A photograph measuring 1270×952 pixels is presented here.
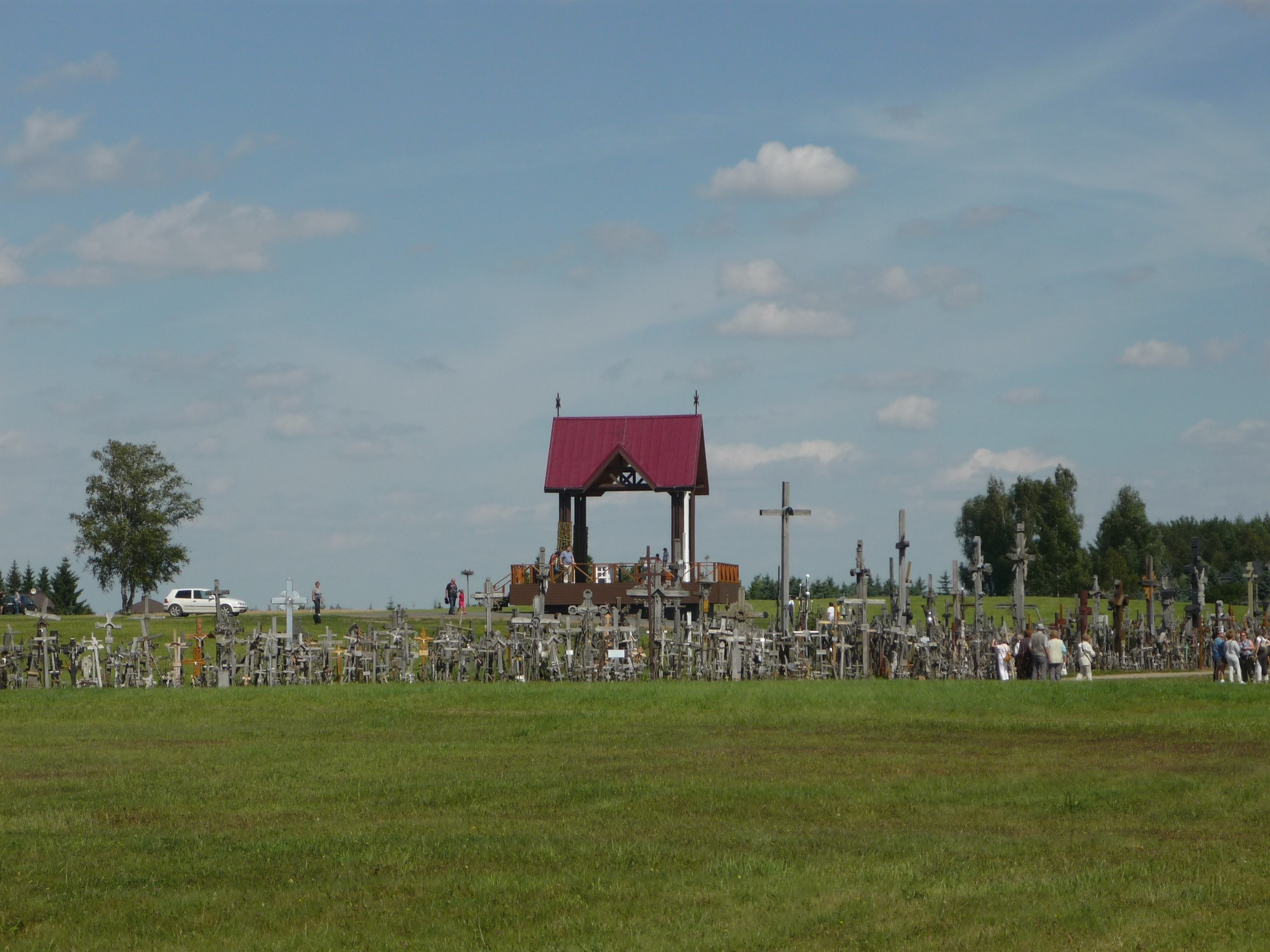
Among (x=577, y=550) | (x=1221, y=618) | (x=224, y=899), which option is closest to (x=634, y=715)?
(x=224, y=899)

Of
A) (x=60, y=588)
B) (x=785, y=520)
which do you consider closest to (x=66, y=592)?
(x=60, y=588)

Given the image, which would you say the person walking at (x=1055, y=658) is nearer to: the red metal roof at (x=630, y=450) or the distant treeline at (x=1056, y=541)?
the red metal roof at (x=630, y=450)

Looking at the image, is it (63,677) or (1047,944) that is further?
(63,677)

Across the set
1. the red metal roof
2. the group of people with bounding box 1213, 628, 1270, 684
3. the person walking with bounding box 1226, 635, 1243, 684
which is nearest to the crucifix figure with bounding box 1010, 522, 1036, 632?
the group of people with bounding box 1213, 628, 1270, 684

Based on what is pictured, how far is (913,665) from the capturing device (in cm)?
3597

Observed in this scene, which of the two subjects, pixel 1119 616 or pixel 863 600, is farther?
pixel 1119 616

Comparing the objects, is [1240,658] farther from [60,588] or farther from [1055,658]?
[60,588]

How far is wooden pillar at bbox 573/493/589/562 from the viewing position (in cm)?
5275

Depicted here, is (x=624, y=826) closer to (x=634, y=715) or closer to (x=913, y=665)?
(x=634, y=715)

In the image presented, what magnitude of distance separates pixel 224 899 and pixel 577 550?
4161 centimetres

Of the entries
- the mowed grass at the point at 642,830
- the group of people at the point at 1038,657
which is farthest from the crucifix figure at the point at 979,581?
the mowed grass at the point at 642,830

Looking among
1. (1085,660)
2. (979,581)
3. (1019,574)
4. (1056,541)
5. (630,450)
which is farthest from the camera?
(1056,541)

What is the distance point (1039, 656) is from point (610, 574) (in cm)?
1930

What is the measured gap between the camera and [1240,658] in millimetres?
35625
